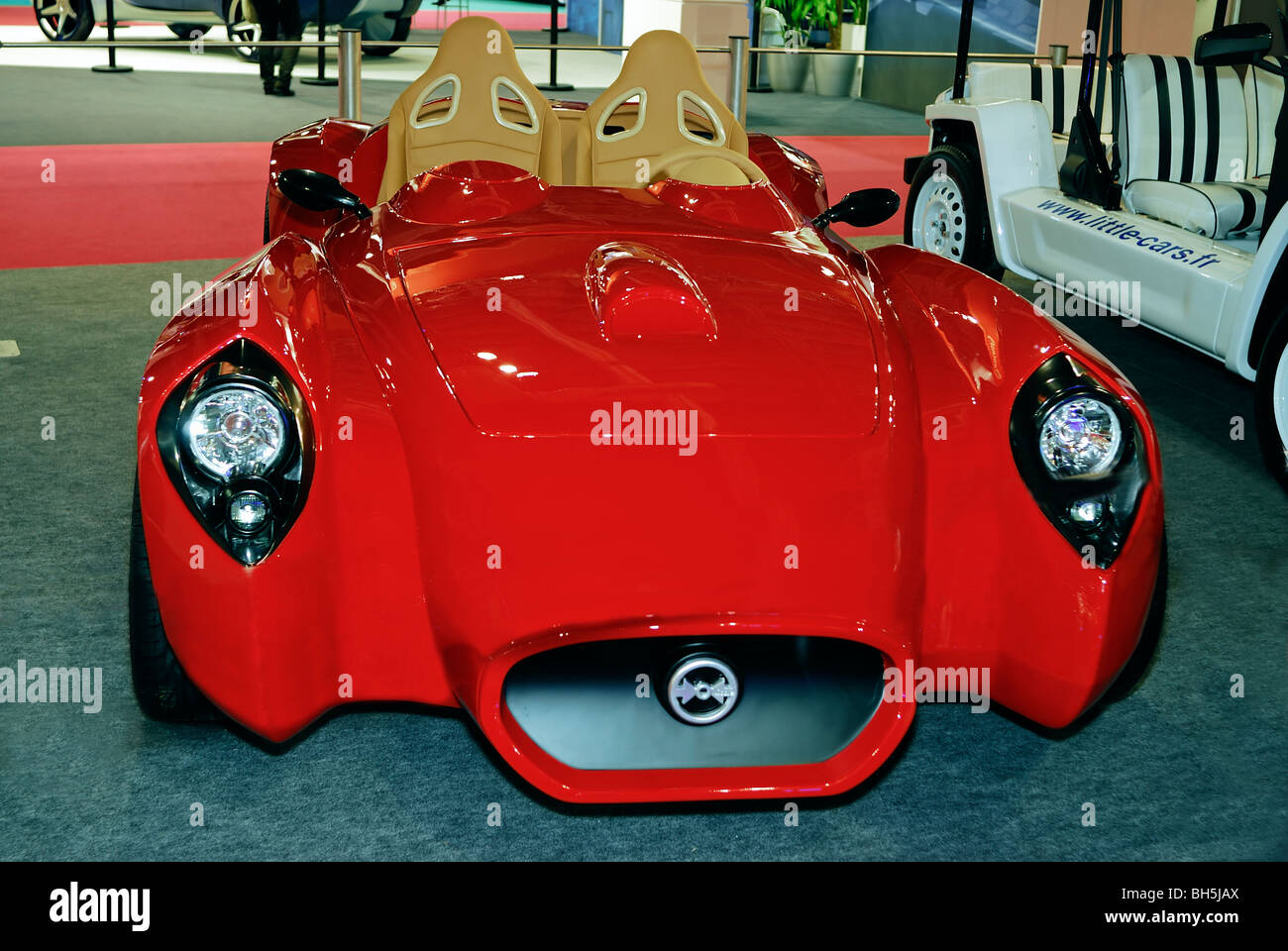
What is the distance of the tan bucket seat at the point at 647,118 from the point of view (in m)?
3.34

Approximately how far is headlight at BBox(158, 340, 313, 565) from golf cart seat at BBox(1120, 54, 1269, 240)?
3.86 metres

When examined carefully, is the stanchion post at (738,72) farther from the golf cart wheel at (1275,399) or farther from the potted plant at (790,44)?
the potted plant at (790,44)

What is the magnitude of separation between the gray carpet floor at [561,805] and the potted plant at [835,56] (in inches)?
492

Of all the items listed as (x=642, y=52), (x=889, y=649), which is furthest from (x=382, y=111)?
(x=889, y=649)

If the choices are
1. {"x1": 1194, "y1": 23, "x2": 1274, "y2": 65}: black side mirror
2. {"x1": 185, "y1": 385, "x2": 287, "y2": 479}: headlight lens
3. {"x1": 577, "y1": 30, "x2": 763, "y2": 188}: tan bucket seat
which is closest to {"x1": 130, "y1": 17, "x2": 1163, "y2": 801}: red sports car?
{"x1": 185, "y1": 385, "x2": 287, "y2": 479}: headlight lens

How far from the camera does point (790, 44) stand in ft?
48.3

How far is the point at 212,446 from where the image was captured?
1.99 meters

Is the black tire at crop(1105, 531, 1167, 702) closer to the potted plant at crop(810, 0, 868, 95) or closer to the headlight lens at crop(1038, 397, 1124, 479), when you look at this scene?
A: the headlight lens at crop(1038, 397, 1124, 479)

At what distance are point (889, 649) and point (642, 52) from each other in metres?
2.02

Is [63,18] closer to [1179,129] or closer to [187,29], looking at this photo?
[187,29]

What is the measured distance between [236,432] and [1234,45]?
3375 millimetres

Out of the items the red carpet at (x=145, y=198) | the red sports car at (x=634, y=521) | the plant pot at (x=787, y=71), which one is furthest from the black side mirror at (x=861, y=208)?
the plant pot at (x=787, y=71)

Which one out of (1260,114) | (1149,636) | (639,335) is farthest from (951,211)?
(639,335)
